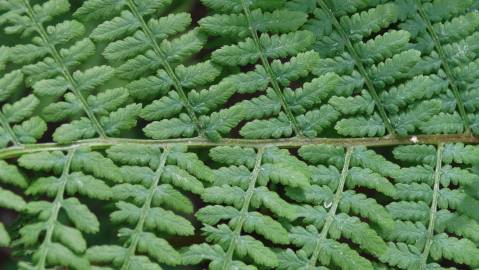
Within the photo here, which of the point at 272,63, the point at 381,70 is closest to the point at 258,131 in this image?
the point at 272,63

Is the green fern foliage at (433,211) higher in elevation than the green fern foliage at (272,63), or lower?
lower

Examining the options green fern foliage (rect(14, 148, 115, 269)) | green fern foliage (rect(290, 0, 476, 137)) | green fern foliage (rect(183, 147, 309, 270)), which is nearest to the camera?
green fern foliage (rect(14, 148, 115, 269))

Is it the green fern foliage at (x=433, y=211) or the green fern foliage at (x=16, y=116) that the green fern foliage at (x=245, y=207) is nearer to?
the green fern foliage at (x=433, y=211)

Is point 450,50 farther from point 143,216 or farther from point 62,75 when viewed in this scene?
point 62,75

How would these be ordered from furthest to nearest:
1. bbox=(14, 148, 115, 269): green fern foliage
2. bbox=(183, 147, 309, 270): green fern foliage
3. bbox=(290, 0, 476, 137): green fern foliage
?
bbox=(290, 0, 476, 137): green fern foliage, bbox=(183, 147, 309, 270): green fern foliage, bbox=(14, 148, 115, 269): green fern foliage

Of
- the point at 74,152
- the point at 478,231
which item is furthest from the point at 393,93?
the point at 74,152

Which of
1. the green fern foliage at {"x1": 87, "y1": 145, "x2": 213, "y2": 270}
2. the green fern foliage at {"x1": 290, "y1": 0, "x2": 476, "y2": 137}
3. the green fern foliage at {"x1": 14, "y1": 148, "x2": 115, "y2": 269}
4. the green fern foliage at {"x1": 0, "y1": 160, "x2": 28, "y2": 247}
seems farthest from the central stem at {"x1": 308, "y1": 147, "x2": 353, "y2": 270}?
the green fern foliage at {"x1": 0, "y1": 160, "x2": 28, "y2": 247}

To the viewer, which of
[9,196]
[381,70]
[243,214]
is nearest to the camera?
[9,196]

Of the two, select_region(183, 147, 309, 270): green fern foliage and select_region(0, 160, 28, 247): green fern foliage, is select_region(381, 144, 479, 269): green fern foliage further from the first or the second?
select_region(0, 160, 28, 247): green fern foliage

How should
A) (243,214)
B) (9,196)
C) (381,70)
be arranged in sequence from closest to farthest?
(9,196) → (243,214) → (381,70)

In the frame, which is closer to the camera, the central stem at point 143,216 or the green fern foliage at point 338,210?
the central stem at point 143,216

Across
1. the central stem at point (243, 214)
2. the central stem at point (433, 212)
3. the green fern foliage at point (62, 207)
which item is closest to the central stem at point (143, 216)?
the green fern foliage at point (62, 207)
